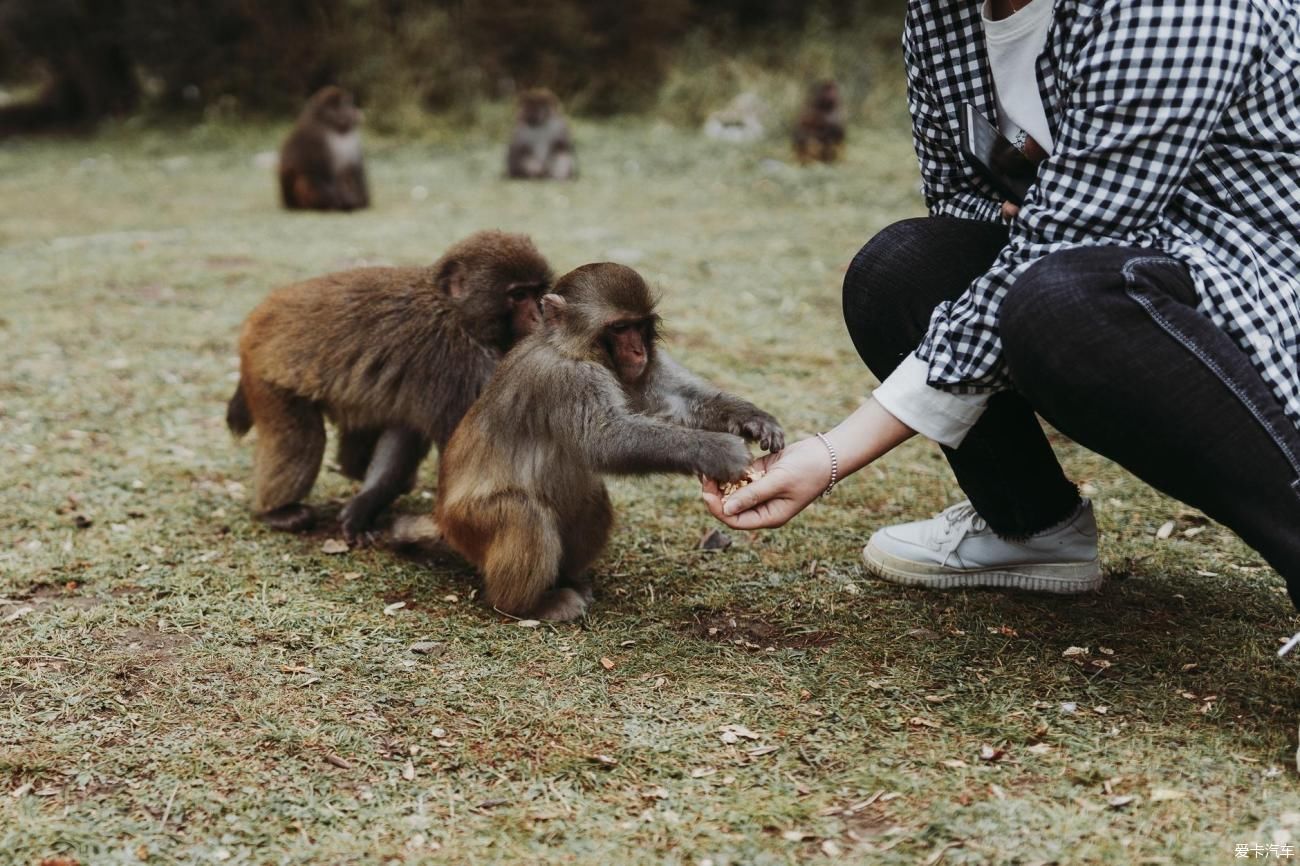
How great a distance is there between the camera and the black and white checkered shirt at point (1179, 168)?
1907mm

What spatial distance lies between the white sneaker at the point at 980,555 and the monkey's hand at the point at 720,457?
55cm

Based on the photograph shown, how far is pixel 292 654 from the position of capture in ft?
8.18

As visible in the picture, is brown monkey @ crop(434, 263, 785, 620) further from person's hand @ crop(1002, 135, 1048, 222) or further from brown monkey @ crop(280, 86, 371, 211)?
brown monkey @ crop(280, 86, 371, 211)

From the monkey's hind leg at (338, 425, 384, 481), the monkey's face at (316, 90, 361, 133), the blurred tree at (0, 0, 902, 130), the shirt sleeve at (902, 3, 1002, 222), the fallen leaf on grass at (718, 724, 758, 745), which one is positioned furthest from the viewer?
the blurred tree at (0, 0, 902, 130)

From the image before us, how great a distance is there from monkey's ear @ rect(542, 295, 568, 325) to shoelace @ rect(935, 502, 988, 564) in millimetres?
959

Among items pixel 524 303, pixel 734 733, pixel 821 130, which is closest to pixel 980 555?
pixel 734 733

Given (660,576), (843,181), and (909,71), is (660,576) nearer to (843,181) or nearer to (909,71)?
(909,71)

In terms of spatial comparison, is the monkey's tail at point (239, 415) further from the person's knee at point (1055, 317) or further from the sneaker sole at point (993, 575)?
the person's knee at point (1055, 317)

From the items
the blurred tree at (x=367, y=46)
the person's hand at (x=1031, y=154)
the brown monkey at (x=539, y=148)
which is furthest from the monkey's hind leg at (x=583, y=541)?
the blurred tree at (x=367, y=46)

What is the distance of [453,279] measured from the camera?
319 cm

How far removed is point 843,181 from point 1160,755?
24.3 feet

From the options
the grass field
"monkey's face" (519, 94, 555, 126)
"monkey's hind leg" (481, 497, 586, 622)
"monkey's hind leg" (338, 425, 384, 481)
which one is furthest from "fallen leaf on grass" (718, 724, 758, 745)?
"monkey's face" (519, 94, 555, 126)

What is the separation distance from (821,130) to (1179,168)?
827 cm

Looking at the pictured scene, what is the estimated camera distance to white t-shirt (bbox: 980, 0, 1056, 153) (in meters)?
2.18
